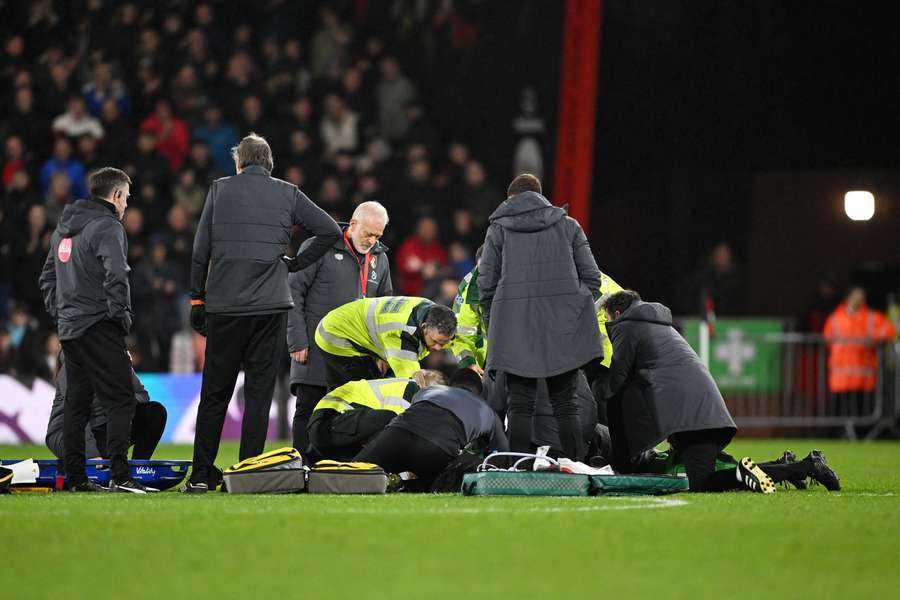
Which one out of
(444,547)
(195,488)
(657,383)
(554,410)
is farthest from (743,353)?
(444,547)

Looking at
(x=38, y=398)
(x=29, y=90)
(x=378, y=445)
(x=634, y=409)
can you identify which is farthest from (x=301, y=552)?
(x=29, y=90)

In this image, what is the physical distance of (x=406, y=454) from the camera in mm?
9000

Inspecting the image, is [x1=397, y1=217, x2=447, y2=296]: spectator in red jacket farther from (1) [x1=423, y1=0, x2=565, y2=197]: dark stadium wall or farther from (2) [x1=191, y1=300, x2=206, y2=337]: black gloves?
(2) [x1=191, y1=300, x2=206, y2=337]: black gloves

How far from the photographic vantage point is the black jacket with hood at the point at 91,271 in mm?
8867

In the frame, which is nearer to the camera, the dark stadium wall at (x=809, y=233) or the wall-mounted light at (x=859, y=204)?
the wall-mounted light at (x=859, y=204)

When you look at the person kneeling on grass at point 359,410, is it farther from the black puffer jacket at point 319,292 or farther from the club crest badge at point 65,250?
the club crest badge at point 65,250

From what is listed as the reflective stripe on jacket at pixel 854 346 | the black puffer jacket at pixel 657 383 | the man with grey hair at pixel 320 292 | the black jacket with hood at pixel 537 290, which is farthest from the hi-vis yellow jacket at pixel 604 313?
the reflective stripe on jacket at pixel 854 346

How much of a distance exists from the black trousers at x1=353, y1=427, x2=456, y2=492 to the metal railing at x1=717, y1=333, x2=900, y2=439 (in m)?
9.72

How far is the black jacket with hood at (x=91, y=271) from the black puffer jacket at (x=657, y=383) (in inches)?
119

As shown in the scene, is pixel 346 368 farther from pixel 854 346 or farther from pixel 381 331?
pixel 854 346

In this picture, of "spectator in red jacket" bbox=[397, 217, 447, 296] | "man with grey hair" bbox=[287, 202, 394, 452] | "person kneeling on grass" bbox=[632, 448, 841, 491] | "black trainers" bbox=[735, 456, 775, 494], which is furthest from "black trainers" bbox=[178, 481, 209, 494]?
"spectator in red jacket" bbox=[397, 217, 447, 296]

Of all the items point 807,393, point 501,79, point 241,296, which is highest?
point 501,79

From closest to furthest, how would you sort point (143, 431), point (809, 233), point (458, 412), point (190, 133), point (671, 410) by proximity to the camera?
point (458, 412) < point (671, 410) < point (143, 431) < point (190, 133) < point (809, 233)

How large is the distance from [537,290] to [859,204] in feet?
38.2
